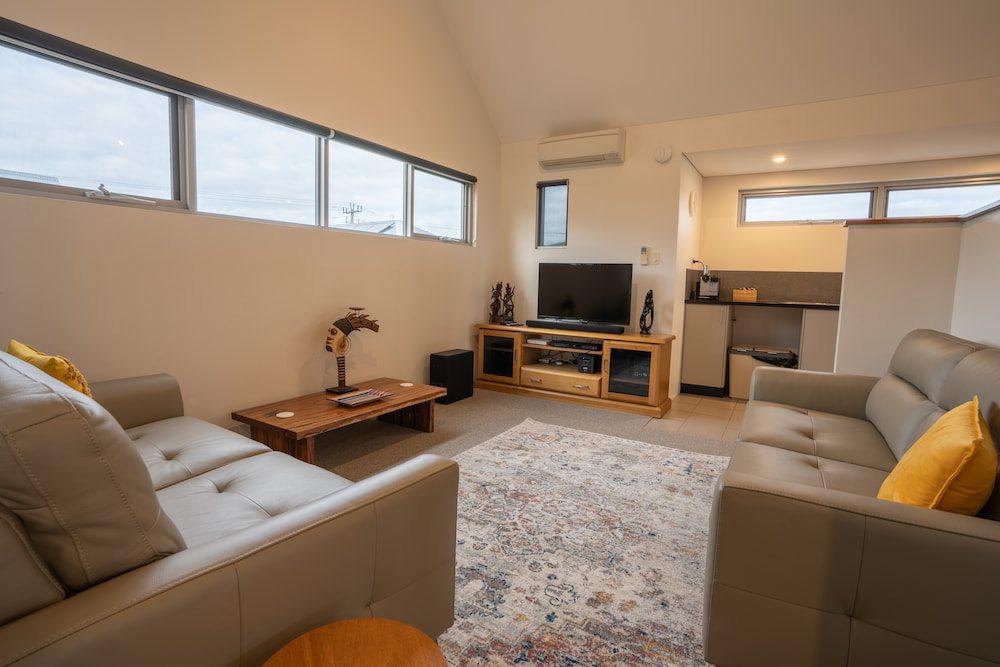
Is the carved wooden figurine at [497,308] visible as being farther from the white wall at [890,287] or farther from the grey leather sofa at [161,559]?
the grey leather sofa at [161,559]

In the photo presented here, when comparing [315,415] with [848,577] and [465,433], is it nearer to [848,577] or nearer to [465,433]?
[465,433]

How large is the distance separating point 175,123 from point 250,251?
0.75 meters

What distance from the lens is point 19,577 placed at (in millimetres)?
726

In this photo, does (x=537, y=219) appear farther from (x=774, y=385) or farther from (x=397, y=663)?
(x=397, y=663)

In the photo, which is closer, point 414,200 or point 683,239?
point 414,200

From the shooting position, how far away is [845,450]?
2.00 metres

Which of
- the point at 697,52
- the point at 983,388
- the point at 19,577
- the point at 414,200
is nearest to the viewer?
the point at 19,577

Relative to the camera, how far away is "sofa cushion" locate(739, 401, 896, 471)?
6.44 ft

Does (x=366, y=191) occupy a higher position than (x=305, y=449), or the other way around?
(x=366, y=191)

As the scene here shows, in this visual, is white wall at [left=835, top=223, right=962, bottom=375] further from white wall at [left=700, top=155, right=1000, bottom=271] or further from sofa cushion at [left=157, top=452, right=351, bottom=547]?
sofa cushion at [left=157, top=452, right=351, bottom=547]

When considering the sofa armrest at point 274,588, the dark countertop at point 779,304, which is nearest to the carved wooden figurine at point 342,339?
the sofa armrest at point 274,588

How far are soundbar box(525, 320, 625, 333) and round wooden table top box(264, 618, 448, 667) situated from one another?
12.3 feet

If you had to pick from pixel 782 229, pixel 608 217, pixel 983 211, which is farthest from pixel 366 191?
pixel 782 229

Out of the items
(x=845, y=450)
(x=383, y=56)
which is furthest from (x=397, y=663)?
(x=383, y=56)
